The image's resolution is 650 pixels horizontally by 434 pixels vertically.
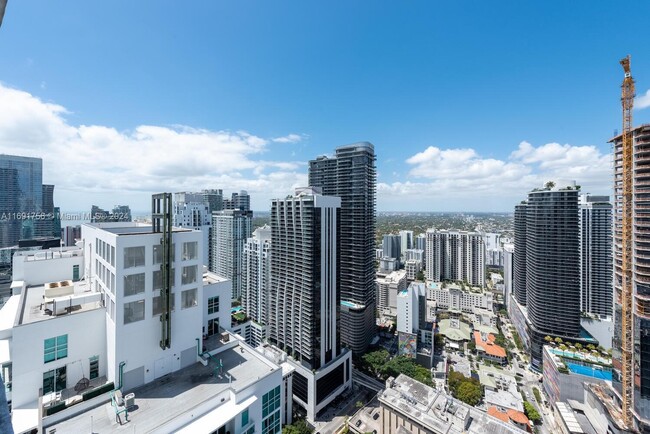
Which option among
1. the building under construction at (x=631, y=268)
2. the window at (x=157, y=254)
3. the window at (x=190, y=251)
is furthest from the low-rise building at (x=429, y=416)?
the window at (x=157, y=254)

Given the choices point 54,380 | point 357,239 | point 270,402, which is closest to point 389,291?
point 357,239

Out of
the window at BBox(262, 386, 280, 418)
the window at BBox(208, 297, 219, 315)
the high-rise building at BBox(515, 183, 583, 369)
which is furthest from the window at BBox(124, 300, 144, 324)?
the high-rise building at BBox(515, 183, 583, 369)

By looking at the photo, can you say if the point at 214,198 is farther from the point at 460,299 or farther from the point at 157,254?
the point at 157,254

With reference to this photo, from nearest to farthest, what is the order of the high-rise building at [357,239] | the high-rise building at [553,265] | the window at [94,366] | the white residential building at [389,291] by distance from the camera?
the window at [94,366] → the high-rise building at [553,265] → the high-rise building at [357,239] → the white residential building at [389,291]

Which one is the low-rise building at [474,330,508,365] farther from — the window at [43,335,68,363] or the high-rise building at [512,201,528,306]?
the window at [43,335,68,363]

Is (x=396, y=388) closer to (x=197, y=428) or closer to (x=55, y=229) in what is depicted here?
(x=197, y=428)

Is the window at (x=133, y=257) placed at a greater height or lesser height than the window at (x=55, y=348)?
greater

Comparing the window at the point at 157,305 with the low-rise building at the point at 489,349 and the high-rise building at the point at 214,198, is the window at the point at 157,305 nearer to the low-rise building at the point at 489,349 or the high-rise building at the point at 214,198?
the low-rise building at the point at 489,349
